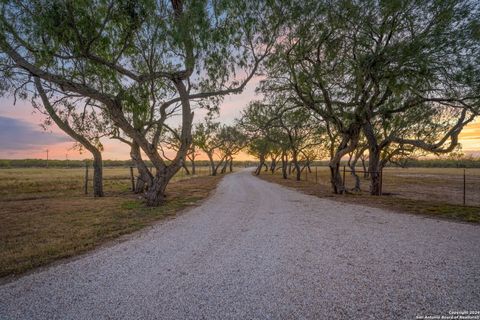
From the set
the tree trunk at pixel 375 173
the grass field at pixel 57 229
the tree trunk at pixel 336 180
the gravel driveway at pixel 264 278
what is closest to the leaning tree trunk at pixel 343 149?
the tree trunk at pixel 336 180

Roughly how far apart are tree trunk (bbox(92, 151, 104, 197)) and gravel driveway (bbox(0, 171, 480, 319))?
9.59m

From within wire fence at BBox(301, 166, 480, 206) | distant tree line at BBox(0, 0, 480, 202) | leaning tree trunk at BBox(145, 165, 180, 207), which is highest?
distant tree line at BBox(0, 0, 480, 202)

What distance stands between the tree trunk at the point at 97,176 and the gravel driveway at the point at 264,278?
9.59m

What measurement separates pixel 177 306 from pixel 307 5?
34.1 feet

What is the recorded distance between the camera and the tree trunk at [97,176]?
41.6ft

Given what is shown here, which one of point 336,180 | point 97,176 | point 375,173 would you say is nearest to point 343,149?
point 336,180

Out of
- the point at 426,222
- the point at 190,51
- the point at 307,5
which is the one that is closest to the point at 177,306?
the point at 426,222

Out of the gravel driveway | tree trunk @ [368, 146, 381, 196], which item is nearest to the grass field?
the gravel driveway

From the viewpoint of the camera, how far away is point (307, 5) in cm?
832

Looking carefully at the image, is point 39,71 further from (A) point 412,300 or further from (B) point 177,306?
(A) point 412,300

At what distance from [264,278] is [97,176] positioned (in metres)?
13.4

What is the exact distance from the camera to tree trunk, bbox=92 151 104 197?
12674 millimetres

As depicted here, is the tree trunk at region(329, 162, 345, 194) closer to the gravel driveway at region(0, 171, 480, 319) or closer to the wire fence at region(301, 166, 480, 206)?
the wire fence at region(301, 166, 480, 206)

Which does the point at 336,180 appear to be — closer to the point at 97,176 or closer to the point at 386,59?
the point at 386,59
